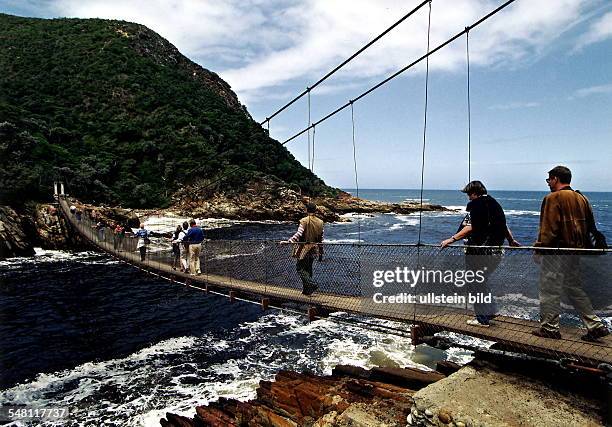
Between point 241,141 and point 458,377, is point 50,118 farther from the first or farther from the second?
point 458,377

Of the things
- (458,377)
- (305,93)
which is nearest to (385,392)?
(458,377)

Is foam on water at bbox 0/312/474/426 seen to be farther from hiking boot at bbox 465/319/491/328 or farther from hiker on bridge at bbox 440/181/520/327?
hiker on bridge at bbox 440/181/520/327

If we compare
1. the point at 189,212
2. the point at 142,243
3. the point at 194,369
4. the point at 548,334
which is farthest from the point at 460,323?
the point at 189,212

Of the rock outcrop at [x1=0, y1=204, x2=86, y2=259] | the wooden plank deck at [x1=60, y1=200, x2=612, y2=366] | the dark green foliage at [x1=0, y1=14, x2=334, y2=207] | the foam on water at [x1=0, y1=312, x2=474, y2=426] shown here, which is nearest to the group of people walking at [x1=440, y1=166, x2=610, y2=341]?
the wooden plank deck at [x1=60, y1=200, x2=612, y2=366]

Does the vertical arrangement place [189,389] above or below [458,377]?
below

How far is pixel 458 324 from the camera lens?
14.4 ft

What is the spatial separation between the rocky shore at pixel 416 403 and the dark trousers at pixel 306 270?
1.46 meters

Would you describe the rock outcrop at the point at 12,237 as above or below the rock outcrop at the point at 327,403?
above

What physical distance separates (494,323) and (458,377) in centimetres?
83

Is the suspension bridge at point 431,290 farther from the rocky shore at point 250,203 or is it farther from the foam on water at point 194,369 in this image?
the rocky shore at point 250,203

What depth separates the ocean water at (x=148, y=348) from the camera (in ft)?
26.7

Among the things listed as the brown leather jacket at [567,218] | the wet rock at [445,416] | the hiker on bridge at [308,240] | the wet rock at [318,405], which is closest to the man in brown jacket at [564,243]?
the brown leather jacket at [567,218]

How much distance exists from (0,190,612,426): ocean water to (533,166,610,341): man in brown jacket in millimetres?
410

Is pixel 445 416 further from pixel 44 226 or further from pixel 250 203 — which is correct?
pixel 250 203
